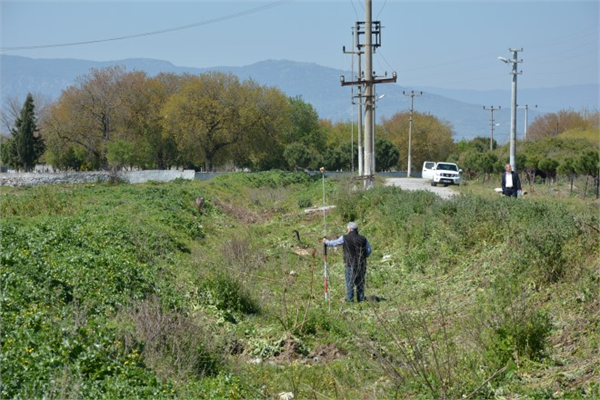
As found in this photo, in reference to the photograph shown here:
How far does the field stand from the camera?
28.3ft

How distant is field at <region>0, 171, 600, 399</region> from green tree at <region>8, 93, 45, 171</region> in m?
61.1

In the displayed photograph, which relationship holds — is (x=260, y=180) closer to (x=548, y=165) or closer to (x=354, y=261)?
(x=548, y=165)

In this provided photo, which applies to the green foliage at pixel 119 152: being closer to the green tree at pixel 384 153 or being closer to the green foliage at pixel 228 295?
the green tree at pixel 384 153

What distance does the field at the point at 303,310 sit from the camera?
8.62 meters

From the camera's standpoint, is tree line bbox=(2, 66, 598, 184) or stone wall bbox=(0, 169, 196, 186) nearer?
stone wall bbox=(0, 169, 196, 186)

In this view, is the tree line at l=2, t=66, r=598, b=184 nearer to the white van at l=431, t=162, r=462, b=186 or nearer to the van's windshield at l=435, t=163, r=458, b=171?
the van's windshield at l=435, t=163, r=458, b=171

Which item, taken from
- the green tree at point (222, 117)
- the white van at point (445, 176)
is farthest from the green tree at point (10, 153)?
the white van at point (445, 176)

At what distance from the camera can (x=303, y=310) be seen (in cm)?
1309

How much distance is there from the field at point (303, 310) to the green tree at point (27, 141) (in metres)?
61.1

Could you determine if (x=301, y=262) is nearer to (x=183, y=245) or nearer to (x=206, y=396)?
(x=183, y=245)

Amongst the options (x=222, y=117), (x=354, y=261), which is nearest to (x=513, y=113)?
(x=354, y=261)

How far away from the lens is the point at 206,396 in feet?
27.6

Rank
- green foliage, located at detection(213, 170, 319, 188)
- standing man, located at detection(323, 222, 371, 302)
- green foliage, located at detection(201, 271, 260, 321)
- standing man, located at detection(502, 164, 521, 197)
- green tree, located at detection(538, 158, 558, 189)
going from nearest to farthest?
green foliage, located at detection(201, 271, 260, 321)
standing man, located at detection(323, 222, 371, 302)
standing man, located at detection(502, 164, 521, 197)
green foliage, located at detection(213, 170, 319, 188)
green tree, located at detection(538, 158, 558, 189)

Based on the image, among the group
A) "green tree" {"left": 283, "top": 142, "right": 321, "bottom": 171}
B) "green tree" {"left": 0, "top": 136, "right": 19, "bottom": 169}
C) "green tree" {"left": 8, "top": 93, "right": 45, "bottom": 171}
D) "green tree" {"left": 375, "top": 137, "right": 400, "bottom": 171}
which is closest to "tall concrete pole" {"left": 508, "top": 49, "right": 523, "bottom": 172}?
"green tree" {"left": 283, "top": 142, "right": 321, "bottom": 171}
